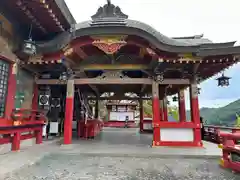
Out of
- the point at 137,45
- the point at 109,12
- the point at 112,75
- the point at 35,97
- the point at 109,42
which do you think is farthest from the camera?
the point at 35,97

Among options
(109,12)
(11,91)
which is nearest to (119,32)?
(109,12)

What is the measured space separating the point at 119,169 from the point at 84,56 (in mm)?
5318

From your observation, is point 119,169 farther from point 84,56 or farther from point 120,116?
point 120,116

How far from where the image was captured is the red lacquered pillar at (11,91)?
6.05 meters

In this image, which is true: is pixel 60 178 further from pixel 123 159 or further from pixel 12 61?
pixel 12 61

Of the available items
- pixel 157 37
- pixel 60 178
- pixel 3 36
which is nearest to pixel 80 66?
pixel 3 36

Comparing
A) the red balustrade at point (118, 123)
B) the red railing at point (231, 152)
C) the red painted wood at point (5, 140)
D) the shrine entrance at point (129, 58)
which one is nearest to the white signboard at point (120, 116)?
the red balustrade at point (118, 123)

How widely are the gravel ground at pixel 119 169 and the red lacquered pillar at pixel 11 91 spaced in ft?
7.33

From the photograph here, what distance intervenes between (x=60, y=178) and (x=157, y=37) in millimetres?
5639

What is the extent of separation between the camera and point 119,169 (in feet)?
14.2

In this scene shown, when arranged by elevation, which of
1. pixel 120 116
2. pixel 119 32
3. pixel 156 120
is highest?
pixel 119 32

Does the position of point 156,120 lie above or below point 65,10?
below

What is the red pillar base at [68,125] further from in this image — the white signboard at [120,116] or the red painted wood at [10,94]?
the white signboard at [120,116]

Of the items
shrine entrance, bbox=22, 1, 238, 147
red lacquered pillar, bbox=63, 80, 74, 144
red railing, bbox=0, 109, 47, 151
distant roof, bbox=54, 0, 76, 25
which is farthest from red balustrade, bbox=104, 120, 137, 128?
distant roof, bbox=54, 0, 76, 25
